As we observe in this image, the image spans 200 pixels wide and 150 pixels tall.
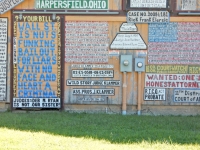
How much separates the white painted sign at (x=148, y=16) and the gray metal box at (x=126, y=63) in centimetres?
99

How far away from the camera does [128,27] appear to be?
11.8 metres

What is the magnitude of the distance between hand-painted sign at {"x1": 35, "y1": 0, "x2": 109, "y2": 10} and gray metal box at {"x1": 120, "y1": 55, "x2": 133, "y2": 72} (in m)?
1.44

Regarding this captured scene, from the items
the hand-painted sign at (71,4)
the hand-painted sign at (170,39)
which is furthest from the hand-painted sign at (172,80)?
the hand-painted sign at (71,4)

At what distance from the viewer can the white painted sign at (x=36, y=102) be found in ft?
38.8

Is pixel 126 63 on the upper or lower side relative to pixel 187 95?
upper

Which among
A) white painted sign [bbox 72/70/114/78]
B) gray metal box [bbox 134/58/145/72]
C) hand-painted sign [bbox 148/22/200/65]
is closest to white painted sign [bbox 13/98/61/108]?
white painted sign [bbox 72/70/114/78]

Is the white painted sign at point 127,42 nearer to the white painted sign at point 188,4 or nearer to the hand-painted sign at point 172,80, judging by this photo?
the hand-painted sign at point 172,80

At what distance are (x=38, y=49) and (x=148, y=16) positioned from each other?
3.11 meters

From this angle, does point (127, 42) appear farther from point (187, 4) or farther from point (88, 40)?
point (187, 4)

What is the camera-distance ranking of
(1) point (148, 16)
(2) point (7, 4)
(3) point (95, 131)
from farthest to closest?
(1) point (148, 16) < (2) point (7, 4) < (3) point (95, 131)

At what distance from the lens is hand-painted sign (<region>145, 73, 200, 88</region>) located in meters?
11.8

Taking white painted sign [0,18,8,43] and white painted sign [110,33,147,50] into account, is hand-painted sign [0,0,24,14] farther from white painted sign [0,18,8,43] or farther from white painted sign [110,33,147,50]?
white painted sign [110,33,147,50]

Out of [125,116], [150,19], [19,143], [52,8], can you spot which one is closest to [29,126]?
[19,143]

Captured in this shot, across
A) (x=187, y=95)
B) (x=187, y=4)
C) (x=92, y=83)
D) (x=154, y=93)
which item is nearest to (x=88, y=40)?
(x=92, y=83)
